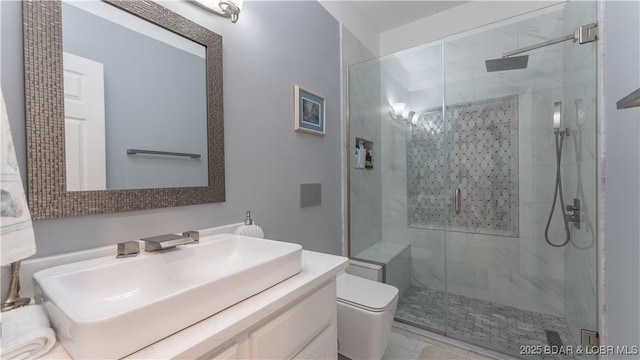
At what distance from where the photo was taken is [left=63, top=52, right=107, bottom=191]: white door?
771 mm

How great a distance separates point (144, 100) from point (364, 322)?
1.43 m

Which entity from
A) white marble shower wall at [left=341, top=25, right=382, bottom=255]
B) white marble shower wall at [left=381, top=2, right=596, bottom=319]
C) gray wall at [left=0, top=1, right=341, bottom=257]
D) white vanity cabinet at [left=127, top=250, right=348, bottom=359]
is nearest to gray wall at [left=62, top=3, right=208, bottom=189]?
gray wall at [left=0, top=1, right=341, bottom=257]

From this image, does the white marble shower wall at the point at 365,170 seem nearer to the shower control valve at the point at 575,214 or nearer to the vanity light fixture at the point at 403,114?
the vanity light fixture at the point at 403,114

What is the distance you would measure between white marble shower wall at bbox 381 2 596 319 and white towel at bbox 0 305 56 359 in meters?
2.26

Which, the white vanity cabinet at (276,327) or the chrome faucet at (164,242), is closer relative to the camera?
the white vanity cabinet at (276,327)

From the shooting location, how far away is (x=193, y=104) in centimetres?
109

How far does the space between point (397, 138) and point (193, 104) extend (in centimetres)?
181

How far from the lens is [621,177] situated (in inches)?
50.0

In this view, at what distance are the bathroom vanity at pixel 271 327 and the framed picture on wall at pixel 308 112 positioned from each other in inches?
35.3

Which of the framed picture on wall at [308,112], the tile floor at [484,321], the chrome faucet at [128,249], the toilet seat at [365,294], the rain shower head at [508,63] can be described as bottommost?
the tile floor at [484,321]

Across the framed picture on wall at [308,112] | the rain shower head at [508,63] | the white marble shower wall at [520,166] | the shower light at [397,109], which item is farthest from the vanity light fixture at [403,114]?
the framed picture on wall at [308,112]

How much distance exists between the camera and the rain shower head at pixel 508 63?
6.30ft

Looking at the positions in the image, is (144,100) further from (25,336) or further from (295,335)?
(295,335)

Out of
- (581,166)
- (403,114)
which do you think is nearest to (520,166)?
(581,166)
